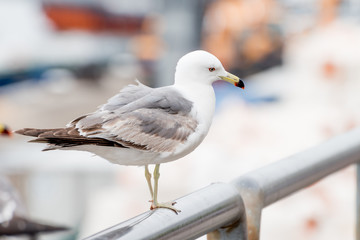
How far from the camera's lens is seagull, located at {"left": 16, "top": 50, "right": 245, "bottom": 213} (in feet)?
1.37

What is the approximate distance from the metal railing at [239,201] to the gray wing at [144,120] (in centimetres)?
8

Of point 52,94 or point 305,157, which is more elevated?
point 52,94

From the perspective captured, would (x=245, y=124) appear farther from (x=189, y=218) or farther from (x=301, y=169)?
(x=189, y=218)

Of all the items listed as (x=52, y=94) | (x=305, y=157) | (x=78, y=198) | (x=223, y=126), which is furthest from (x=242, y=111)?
(x=52, y=94)

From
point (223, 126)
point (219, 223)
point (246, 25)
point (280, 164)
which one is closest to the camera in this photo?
point (219, 223)

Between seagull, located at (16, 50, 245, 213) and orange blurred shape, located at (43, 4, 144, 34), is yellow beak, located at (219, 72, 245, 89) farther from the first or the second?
orange blurred shape, located at (43, 4, 144, 34)

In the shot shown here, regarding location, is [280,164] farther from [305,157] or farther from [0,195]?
[0,195]

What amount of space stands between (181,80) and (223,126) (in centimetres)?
137

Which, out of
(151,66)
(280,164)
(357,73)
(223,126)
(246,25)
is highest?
(151,66)

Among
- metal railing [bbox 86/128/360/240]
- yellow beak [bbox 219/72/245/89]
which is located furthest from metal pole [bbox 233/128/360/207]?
yellow beak [bbox 219/72/245/89]

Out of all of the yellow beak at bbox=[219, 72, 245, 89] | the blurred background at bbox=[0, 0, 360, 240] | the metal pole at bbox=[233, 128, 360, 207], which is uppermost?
the blurred background at bbox=[0, 0, 360, 240]

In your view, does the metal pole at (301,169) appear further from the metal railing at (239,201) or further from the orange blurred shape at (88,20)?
the orange blurred shape at (88,20)

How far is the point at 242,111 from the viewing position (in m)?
1.86

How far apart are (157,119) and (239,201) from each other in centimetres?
19
